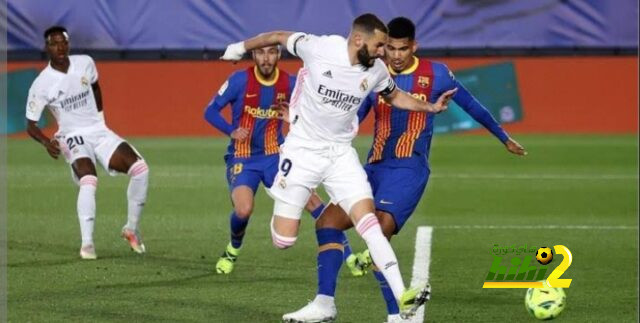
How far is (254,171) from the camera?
39.2 feet

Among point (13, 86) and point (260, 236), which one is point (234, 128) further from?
point (13, 86)

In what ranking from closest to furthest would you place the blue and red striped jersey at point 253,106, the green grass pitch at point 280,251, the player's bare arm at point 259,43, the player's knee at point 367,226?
the player's knee at point 367,226, the player's bare arm at point 259,43, the green grass pitch at point 280,251, the blue and red striped jersey at point 253,106

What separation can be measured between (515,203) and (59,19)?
11.0 meters

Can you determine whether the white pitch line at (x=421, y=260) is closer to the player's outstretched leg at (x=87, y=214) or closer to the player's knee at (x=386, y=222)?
the player's knee at (x=386, y=222)

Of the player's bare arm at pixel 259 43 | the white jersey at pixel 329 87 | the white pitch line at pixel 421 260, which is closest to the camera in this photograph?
the white jersey at pixel 329 87

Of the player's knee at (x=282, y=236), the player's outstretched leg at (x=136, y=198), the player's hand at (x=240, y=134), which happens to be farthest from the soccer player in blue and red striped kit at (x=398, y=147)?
the player's outstretched leg at (x=136, y=198)

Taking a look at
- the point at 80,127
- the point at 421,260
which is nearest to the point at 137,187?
the point at 80,127

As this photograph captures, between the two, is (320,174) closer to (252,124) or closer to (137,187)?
(252,124)

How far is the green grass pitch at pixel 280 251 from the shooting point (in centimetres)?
996

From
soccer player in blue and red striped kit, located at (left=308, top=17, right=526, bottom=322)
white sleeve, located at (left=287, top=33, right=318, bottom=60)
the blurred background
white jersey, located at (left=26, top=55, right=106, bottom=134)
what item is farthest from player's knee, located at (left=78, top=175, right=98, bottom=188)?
the blurred background

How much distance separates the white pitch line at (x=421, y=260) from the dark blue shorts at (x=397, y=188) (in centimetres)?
59

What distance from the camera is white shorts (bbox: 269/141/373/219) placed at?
361 inches

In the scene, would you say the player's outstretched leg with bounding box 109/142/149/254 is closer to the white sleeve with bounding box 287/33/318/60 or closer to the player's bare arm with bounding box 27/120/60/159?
the player's bare arm with bounding box 27/120/60/159

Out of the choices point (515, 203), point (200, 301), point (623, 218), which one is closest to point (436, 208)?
point (515, 203)
